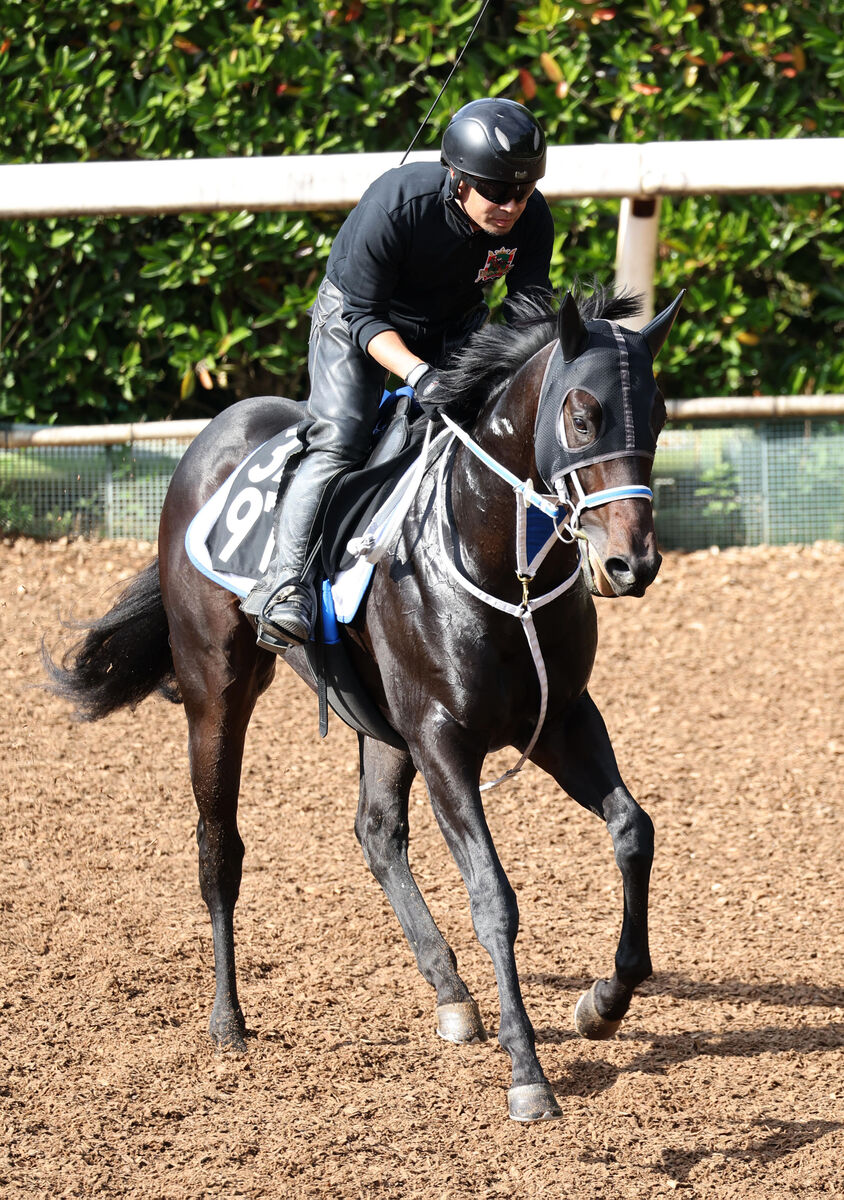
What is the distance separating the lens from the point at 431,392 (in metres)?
4.02

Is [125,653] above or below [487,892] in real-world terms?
below

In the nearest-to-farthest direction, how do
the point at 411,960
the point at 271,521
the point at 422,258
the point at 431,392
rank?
the point at 431,392 < the point at 422,258 < the point at 271,521 < the point at 411,960

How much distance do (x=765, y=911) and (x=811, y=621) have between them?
10.5ft

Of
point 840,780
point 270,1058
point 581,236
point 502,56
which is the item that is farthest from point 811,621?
point 270,1058

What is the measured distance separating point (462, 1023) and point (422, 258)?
2.33 m

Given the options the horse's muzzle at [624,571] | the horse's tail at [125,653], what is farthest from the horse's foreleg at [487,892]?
the horse's tail at [125,653]

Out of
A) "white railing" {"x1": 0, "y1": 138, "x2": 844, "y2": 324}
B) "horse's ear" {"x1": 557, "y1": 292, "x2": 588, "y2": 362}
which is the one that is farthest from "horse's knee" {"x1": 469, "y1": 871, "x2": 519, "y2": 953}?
"white railing" {"x1": 0, "y1": 138, "x2": 844, "y2": 324}

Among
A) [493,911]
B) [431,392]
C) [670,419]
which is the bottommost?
[670,419]

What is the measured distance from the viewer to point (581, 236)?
32.2 feet

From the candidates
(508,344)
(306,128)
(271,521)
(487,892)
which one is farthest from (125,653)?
(306,128)

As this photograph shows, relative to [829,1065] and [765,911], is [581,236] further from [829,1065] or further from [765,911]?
[829,1065]

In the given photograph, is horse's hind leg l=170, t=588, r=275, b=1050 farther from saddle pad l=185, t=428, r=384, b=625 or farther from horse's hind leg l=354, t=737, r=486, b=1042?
horse's hind leg l=354, t=737, r=486, b=1042

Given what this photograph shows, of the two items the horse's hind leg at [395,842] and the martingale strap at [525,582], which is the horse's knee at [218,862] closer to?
the horse's hind leg at [395,842]

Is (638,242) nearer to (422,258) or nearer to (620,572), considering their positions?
(422,258)
